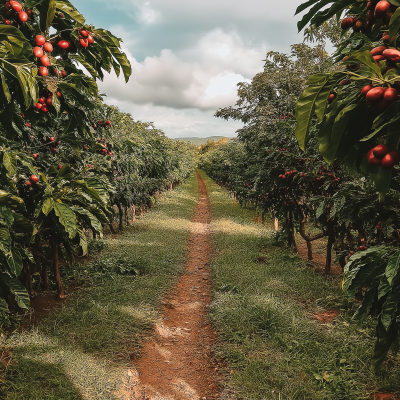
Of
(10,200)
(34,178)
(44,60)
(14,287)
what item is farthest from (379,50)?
(34,178)

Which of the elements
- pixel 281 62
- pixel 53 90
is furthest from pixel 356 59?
pixel 281 62

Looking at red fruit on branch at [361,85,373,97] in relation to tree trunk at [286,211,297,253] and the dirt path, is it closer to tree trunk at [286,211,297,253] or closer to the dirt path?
the dirt path

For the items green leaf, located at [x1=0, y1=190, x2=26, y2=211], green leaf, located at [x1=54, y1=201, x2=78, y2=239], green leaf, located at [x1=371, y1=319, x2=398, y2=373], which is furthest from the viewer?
green leaf, located at [x1=54, y1=201, x2=78, y2=239]

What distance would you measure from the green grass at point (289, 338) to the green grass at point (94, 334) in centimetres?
111

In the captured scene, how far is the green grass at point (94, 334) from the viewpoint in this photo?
115 inches

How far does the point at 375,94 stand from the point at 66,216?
2752 mm

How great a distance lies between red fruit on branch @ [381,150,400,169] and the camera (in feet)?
3.38

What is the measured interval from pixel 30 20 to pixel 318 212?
357cm

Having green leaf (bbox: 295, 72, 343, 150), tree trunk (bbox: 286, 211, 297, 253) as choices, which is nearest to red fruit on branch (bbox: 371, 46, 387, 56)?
green leaf (bbox: 295, 72, 343, 150)

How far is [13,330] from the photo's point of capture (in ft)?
12.4

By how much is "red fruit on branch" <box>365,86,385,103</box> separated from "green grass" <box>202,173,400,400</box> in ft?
9.40

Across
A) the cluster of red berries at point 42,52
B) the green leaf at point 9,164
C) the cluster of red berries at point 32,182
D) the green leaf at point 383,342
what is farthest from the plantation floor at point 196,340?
the cluster of red berries at point 42,52

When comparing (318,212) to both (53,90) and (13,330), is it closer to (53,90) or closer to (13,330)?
(53,90)

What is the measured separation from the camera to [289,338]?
3.72m
